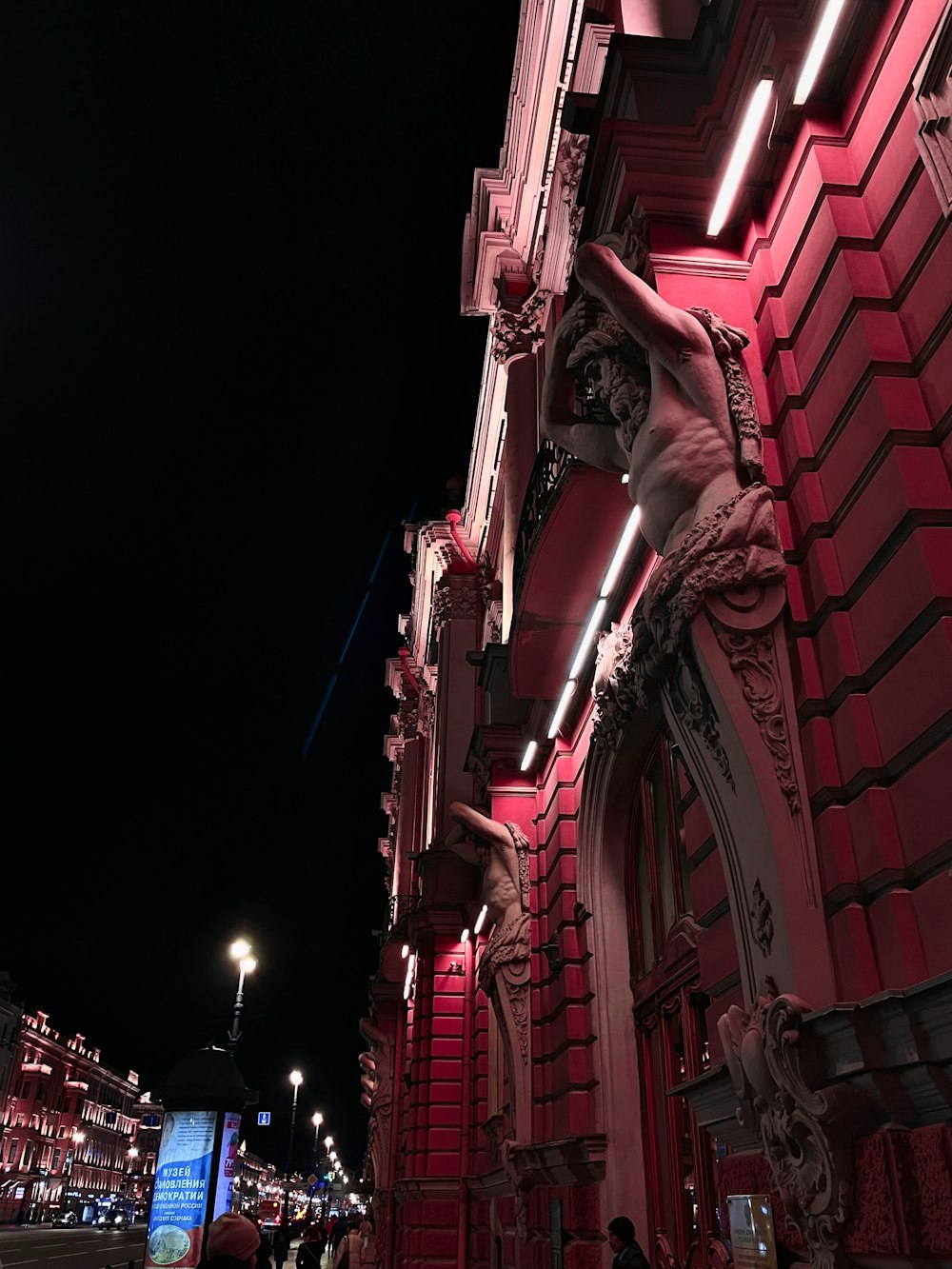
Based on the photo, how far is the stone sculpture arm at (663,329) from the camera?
17.4ft

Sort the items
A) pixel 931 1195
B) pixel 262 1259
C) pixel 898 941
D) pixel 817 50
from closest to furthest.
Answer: pixel 931 1195 < pixel 898 941 < pixel 817 50 < pixel 262 1259

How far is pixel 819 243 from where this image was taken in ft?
17.0

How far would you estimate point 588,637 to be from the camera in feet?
32.9

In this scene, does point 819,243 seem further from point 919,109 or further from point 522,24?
point 522,24

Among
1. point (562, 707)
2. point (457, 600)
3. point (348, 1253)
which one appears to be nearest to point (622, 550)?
point (562, 707)

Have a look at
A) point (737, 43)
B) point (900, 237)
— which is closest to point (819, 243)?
point (900, 237)

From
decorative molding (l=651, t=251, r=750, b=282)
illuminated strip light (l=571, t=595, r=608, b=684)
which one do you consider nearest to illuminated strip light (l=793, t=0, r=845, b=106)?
decorative molding (l=651, t=251, r=750, b=282)

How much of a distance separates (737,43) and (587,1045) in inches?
334

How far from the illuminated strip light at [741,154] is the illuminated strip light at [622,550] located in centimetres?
279

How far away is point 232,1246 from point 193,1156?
7.96 meters

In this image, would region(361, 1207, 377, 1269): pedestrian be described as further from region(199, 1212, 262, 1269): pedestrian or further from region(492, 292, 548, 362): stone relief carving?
region(199, 1212, 262, 1269): pedestrian

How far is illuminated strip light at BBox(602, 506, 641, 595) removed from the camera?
8.56m

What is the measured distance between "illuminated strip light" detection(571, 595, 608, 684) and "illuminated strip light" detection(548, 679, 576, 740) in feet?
0.44

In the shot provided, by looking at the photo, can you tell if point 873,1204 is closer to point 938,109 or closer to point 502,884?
point 938,109
